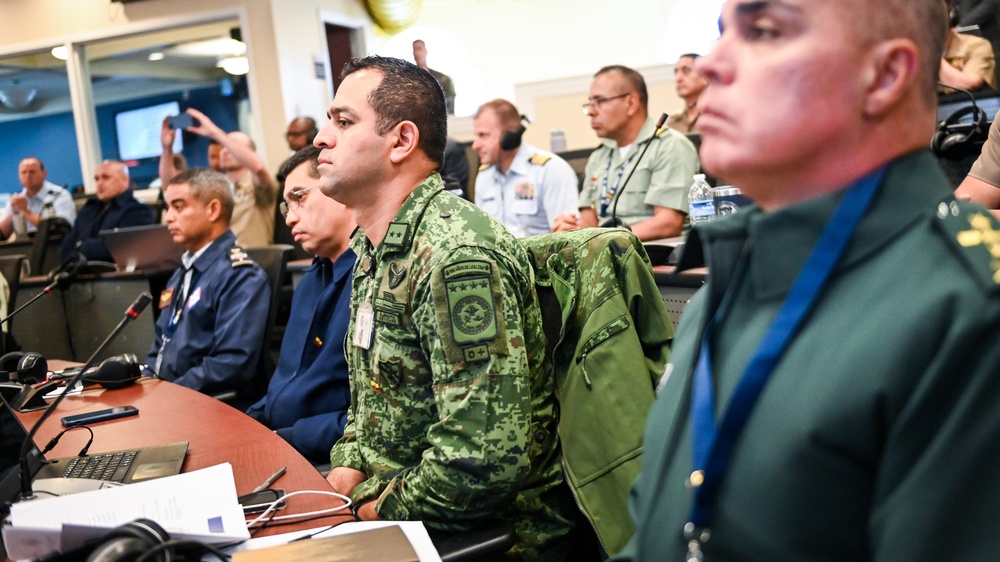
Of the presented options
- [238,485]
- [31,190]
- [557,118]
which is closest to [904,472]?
[238,485]

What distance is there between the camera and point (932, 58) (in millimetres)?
712

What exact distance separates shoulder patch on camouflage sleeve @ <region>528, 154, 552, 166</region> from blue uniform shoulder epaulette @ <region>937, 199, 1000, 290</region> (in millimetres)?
4001

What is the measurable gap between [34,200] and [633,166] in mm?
5863

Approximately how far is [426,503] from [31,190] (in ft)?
23.8

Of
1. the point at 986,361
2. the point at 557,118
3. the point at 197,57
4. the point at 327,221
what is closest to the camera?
the point at 986,361

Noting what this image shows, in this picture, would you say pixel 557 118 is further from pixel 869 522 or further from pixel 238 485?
pixel 869 522

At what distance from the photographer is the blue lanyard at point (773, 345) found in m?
0.68

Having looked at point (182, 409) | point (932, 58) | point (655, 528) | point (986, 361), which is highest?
point (932, 58)

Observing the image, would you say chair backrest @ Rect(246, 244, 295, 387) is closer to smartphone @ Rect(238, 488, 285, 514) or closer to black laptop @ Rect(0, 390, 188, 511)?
black laptop @ Rect(0, 390, 188, 511)

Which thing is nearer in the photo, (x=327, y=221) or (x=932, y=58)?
(x=932, y=58)

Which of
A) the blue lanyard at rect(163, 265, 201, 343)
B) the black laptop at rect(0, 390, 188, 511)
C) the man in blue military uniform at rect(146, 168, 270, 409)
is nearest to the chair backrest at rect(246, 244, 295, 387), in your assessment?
the man in blue military uniform at rect(146, 168, 270, 409)

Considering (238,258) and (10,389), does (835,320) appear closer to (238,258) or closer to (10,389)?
(10,389)

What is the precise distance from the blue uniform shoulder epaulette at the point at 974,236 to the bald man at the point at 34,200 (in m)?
7.56

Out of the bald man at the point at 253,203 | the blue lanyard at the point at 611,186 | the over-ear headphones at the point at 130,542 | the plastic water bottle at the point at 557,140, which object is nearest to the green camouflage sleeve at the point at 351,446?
the over-ear headphones at the point at 130,542
